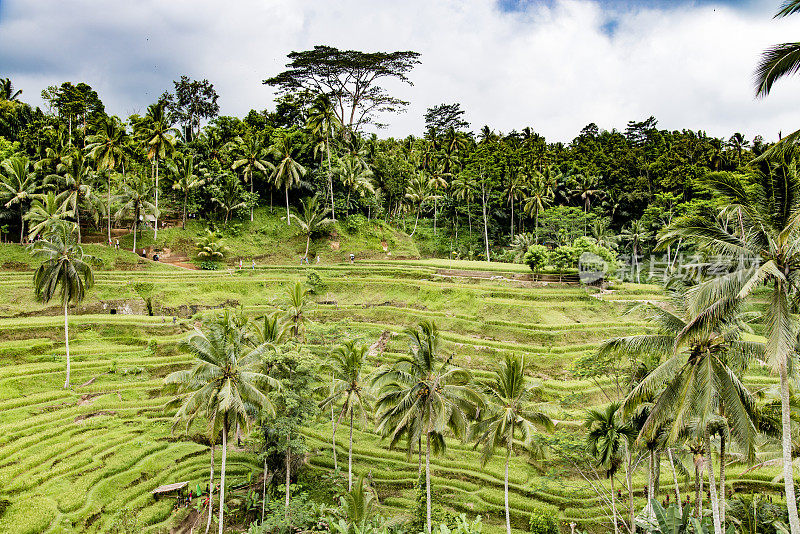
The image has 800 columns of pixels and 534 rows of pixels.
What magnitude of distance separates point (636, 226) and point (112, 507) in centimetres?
5724

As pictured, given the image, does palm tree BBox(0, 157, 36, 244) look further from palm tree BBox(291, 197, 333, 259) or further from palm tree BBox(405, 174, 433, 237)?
palm tree BBox(405, 174, 433, 237)

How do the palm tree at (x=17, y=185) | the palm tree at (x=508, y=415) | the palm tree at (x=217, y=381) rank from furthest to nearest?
the palm tree at (x=17, y=185), the palm tree at (x=508, y=415), the palm tree at (x=217, y=381)

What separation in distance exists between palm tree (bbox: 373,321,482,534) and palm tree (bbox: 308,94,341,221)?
3608cm

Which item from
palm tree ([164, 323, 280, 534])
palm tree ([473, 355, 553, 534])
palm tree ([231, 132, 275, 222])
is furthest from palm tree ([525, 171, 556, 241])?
palm tree ([164, 323, 280, 534])

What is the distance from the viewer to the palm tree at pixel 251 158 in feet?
175

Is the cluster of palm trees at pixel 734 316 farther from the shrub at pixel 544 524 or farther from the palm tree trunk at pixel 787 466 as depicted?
the shrub at pixel 544 524

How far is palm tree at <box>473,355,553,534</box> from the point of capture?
60.2 feet

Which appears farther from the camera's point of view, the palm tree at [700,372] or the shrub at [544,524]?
the shrub at [544,524]

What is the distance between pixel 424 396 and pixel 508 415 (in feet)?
12.2

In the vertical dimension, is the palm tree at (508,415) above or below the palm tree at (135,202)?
below

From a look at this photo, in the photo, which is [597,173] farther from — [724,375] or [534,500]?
[724,375]

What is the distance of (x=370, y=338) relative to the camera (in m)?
32.5

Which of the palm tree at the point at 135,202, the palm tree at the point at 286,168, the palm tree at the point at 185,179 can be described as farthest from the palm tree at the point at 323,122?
the palm tree at the point at 135,202

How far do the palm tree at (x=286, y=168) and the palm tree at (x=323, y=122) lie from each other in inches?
133
